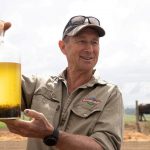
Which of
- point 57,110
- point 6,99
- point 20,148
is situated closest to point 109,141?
point 57,110

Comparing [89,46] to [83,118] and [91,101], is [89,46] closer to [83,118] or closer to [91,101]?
[91,101]

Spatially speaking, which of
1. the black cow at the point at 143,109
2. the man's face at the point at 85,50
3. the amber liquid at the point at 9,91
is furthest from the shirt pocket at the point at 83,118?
the black cow at the point at 143,109

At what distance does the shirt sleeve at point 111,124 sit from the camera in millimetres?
3051

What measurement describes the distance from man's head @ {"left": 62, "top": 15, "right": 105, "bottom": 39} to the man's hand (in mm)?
865

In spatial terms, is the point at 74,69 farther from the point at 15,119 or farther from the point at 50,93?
the point at 15,119

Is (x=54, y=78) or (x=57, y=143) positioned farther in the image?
(x=54, y=78)

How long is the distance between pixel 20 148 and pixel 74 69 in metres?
6.01

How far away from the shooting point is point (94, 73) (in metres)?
3.38

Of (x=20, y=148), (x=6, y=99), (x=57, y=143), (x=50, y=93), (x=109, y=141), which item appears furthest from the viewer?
(x=20, y=148)

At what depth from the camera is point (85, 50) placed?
128 inches

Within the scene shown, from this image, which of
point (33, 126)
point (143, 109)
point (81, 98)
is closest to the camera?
point (33, 126)

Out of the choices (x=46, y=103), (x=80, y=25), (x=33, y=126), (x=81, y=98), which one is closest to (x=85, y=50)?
(x=80, y=25)

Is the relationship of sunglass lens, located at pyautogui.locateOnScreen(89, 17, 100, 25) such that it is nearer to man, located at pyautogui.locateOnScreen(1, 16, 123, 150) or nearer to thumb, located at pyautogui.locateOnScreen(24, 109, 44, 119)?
man, located at pyautogui.locateOnScreen(1, 16, 123, 150)

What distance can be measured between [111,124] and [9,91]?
2.79ft
